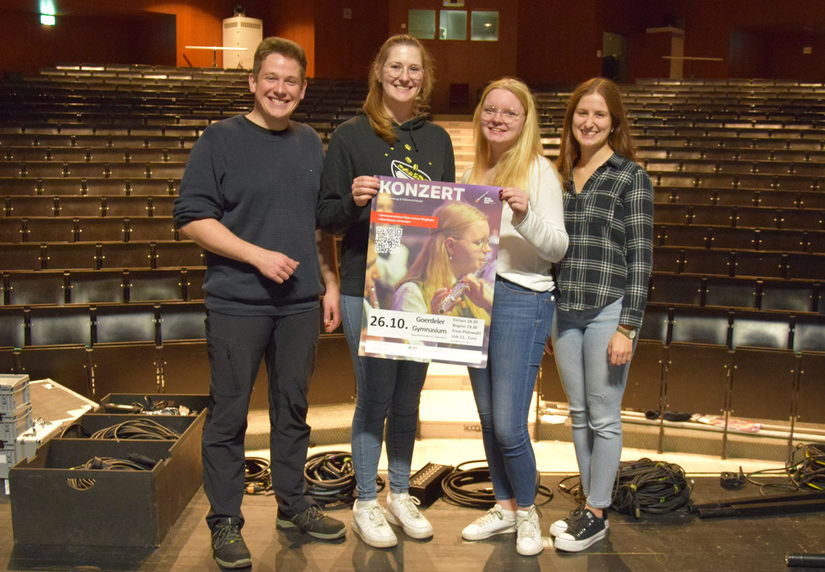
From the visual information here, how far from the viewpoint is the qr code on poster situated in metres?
1.72

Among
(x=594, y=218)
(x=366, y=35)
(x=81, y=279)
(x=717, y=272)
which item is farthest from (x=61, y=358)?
(x=366, y=35)

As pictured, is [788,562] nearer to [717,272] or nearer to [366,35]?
[717,272]

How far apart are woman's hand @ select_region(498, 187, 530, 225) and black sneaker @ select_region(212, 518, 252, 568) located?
1025 mm

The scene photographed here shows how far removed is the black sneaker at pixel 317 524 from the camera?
1.93m

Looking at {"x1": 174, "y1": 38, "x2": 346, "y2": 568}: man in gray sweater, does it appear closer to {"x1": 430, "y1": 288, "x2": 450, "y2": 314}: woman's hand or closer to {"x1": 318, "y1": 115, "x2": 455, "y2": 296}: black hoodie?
{"x1": 318, "y1": 115, "x2": 455, "y2": 296}: black hoodie

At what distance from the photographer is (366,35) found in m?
13.6

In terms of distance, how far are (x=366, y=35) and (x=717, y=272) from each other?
34.9 ft

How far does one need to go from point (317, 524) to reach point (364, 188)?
899mm

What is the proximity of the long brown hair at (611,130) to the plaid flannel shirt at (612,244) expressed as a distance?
0.17ft

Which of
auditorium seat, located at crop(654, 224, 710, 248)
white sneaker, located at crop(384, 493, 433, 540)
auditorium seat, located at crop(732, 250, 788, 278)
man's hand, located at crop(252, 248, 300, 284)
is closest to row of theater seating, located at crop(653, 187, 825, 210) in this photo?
auditorium seat, located at crop(654, 224, 710, 248)

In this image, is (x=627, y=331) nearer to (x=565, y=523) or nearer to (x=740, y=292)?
(x=565, y=523)

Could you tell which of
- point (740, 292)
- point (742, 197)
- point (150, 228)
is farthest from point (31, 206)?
point (742, 197)

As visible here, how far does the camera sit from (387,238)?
172cm

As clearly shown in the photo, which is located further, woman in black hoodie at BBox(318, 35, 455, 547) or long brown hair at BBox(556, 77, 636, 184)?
long brown hair at BBox(556, 77, 636, 184)
